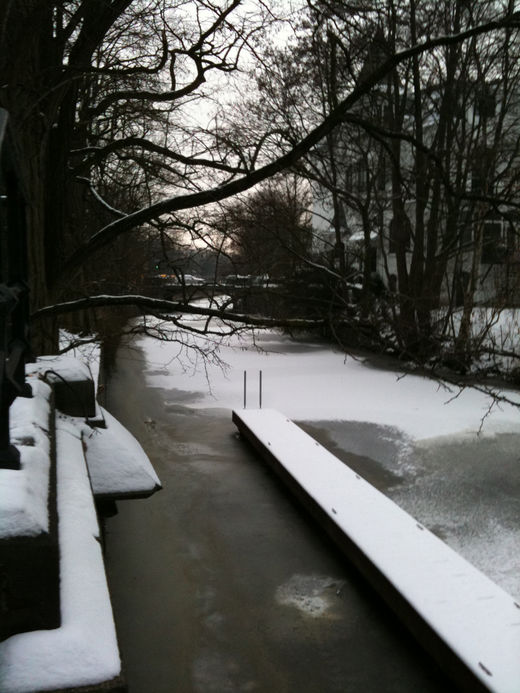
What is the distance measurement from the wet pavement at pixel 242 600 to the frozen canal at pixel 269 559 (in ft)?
0.05

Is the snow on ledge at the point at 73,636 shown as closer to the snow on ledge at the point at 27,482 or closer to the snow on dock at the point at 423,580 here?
the snow on ledge at the point at 27,482

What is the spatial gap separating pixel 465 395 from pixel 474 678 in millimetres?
12056

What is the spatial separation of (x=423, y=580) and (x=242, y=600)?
1606 mm

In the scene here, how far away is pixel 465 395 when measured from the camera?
51.4 ft

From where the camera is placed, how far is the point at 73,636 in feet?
7.10

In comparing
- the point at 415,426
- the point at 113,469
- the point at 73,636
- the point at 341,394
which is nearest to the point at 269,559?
the point at 113,469

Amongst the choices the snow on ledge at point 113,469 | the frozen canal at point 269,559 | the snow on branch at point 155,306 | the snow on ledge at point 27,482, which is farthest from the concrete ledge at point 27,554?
the snow on branch at point 155,306

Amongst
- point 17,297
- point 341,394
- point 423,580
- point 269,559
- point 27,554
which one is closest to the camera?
point 17,297

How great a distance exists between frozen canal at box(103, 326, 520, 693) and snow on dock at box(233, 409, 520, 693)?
0.33m

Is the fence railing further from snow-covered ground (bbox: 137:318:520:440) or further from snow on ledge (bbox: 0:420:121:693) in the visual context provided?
snow-covered ground (bbox: 137:318:520:440)

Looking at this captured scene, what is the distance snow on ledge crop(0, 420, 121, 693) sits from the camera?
1995 mm

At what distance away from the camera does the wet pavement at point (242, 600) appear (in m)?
4.80

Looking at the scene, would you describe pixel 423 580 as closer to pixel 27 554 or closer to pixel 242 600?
pixel 242 600

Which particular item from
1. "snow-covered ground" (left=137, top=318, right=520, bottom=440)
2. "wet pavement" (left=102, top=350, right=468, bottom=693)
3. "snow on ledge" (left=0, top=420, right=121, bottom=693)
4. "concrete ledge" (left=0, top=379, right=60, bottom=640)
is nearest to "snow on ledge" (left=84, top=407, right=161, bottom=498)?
"wet pavement" (left=102, top=350, right=468, bottom=693)
